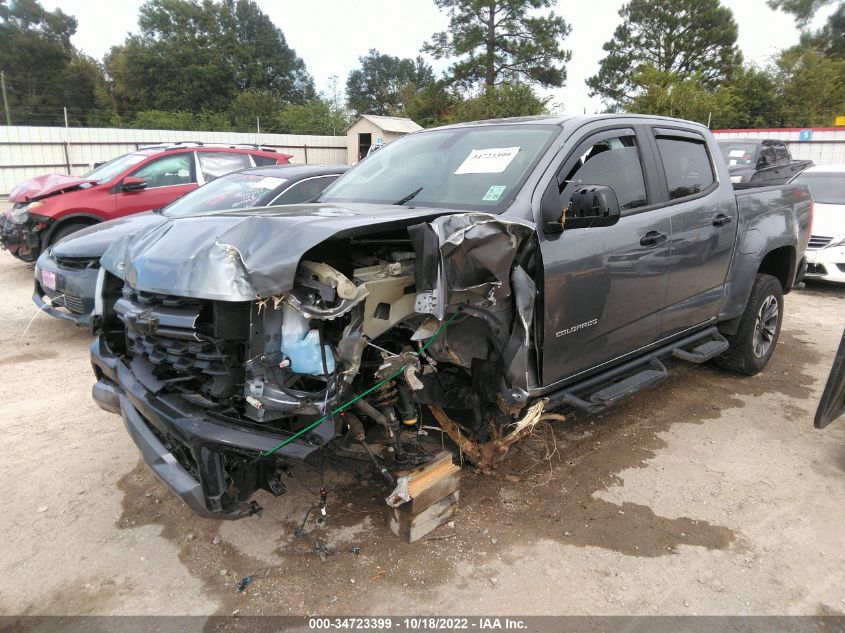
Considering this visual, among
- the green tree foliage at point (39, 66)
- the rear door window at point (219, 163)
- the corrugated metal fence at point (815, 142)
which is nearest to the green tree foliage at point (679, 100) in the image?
the corrugated metal fence at point (815, 142)

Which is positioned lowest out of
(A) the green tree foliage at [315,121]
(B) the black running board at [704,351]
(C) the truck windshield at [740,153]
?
(B) the black running board at [704,351]

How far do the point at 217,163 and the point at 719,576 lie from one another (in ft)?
27.1

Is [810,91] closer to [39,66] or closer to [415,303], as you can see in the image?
[415,303]

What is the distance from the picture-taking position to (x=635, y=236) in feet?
11.8

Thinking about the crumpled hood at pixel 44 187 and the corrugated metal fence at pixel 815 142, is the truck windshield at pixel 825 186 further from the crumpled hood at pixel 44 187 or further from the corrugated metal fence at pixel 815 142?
the corrugated metal fence at pixel 815 142

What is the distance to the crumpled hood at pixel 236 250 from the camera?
2.28 meters

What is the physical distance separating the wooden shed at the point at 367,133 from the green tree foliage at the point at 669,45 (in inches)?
769

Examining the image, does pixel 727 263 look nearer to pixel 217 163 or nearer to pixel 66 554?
pixel 66 554

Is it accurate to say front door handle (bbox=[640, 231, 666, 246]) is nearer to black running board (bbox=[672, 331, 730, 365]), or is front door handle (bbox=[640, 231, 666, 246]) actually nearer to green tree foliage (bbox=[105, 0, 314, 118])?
black running board (bbox=[672, 331, 730, 365])

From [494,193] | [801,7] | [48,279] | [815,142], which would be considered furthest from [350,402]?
[801,7]

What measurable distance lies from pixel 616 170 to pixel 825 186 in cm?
773

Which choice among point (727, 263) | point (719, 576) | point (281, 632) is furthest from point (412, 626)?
point (727, 263)

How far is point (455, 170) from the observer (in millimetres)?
3525

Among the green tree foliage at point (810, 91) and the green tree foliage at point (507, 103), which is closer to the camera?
the green tree foliage at point (810, 91)
